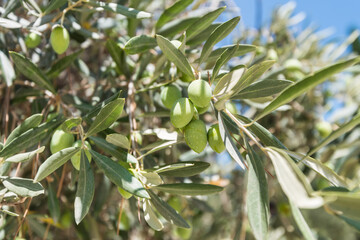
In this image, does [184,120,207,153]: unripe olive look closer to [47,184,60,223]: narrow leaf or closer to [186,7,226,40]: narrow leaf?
[186,7,226,40]: narrow leaf

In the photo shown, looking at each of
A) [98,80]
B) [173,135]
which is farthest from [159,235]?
[173,135]

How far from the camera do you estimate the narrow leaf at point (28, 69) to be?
0.95 m

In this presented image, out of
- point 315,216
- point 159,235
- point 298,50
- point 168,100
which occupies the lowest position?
point 315,216

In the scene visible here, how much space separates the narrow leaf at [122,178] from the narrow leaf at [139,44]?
1.04 ft

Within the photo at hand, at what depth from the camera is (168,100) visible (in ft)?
3.06

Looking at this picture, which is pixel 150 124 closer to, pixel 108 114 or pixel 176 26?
pixel 176 26

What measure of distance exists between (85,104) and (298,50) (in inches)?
57.5

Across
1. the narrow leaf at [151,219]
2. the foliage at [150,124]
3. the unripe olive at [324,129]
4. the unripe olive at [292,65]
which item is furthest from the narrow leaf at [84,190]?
the unripe olive at [324,129]

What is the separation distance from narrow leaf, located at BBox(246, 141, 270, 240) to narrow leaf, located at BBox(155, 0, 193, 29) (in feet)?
1.58

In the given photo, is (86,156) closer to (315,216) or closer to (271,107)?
(271,107)

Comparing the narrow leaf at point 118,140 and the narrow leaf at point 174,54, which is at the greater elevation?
the narrow leaf at point 174,54

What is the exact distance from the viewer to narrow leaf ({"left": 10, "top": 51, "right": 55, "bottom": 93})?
0.95m

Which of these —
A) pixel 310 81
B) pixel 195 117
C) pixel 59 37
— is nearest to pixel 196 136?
pixel 195 117

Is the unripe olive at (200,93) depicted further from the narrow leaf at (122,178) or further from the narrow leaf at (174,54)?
the narrow leaf at (122,178)
